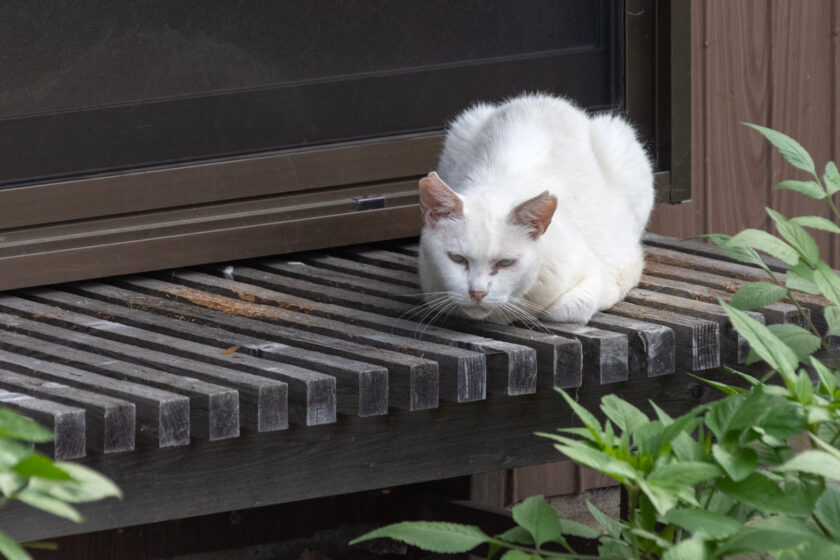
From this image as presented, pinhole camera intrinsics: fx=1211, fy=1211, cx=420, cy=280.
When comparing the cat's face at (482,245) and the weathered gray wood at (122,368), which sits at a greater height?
the cat's face at (482,245)

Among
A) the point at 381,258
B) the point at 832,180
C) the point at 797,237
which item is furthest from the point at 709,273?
the point at 797,237

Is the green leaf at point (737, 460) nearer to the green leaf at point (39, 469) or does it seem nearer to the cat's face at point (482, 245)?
the green leaf at point (39, 469)

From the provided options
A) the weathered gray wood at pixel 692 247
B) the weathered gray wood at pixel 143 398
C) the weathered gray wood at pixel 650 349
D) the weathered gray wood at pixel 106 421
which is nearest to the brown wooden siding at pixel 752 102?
the weathered gray wood at pixel 692 247

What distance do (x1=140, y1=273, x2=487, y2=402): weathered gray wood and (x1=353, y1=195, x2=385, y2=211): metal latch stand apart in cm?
57

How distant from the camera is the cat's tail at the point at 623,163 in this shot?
3.67m

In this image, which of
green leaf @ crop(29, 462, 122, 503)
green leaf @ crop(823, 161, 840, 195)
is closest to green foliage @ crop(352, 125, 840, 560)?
green leaf @ crop(823, 161, 840, 195)

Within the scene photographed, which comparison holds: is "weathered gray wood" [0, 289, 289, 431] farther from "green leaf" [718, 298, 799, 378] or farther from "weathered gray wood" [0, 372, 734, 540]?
"green leaf" [718, 298, 799, 378]

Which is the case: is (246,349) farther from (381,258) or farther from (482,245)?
(381,258)

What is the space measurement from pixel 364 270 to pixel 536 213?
0.84 metres

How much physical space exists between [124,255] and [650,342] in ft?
5.08

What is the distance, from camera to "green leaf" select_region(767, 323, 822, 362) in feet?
7.51

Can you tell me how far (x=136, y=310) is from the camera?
3279 millimetres

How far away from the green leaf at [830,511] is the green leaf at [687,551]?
22 cm

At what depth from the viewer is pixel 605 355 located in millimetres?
2914
